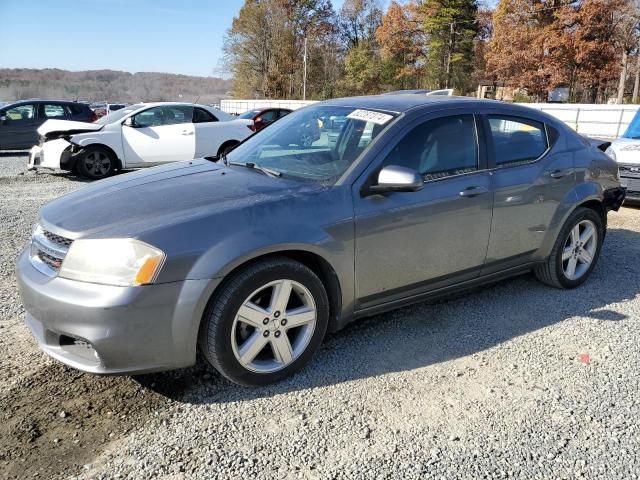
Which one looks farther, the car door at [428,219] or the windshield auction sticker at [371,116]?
the windshield auction sticker at [371,116]

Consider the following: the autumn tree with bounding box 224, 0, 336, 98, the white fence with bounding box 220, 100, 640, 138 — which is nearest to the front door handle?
the white fence with bounding box 220, 100, 640, 138

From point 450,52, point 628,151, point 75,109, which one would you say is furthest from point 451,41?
point 628,151

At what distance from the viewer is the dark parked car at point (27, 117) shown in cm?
1438

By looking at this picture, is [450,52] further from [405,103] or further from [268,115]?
[405,103]

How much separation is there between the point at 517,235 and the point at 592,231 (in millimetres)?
1086

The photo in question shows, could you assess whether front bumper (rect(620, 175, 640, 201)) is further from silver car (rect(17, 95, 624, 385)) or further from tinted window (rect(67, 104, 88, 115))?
tinted window (rect(67, 104, 88, 115))

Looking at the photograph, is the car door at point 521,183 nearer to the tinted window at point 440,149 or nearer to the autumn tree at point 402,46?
the tinted window at point 440,149

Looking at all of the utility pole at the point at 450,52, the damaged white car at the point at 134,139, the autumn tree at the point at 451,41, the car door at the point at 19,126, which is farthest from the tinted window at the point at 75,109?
the utility pole at the point at 450,52

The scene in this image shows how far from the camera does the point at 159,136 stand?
10.5 metres

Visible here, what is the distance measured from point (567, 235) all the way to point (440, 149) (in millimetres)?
1560

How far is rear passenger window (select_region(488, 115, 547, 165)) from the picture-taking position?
3.83 meters

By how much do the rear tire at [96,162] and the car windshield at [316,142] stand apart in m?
7.15

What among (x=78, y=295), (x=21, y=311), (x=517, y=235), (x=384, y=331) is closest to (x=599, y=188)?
(x=517, y=235)

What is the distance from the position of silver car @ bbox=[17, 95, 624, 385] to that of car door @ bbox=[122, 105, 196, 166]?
6.98m
